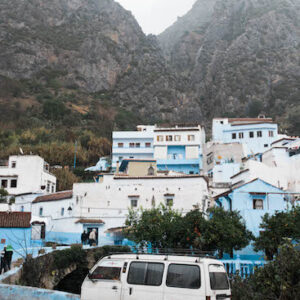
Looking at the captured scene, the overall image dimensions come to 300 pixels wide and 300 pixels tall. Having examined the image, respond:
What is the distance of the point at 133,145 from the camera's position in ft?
214

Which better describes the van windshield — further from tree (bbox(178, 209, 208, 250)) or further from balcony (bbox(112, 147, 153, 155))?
balcony (bbox(112, 147, 153, 155))

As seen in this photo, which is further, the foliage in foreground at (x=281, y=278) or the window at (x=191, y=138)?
the window at (x=191, y=138)

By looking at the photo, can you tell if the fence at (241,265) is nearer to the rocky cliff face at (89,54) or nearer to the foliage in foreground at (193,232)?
the foliage in foreground at (193,232)

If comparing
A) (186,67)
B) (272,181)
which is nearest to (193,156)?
(272,181)

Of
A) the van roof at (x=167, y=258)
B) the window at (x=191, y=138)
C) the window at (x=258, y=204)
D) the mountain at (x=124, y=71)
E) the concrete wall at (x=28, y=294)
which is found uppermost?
the mountain at (x=124, y=71)

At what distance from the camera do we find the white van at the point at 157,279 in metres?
10.1

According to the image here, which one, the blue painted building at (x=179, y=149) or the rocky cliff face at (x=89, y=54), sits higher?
the rocky cliff face at (x=89, y=54)

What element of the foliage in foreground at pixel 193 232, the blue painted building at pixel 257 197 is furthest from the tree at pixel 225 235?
the blue painted building at pixel 257 197

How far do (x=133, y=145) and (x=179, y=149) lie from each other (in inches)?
333

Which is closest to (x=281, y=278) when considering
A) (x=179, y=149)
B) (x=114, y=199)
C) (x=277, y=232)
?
(x=277, y=232)

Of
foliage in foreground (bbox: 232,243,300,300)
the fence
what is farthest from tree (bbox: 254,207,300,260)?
foliage in foreground (bbox: 232,243,300,300)

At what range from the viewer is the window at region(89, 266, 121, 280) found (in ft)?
36.6

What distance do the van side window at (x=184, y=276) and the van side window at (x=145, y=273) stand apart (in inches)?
11.5

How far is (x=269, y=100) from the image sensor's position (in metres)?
105
